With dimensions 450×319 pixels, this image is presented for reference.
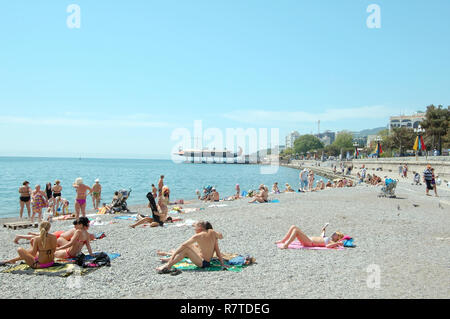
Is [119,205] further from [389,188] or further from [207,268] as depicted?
[389,188]

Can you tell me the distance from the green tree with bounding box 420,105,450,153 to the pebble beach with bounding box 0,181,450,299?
44662 millimetres

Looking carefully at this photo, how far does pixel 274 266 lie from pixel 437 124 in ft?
173

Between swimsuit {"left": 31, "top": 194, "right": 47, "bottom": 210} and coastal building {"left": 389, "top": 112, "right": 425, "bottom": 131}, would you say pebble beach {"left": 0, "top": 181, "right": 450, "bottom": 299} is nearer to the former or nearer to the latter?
swimsuit {"left": 31, "top": 194, "right": 47, "bottom": 210}

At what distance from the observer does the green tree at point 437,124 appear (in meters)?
48.4

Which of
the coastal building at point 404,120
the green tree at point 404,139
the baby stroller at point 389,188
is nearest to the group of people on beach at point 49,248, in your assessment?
the baby stroller at point 389,188

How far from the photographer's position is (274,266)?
5.90 metres

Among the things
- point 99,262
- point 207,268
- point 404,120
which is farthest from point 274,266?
point 404,120

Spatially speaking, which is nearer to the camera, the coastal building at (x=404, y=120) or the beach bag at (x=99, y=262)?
the beach bag at (x=99, y=262)

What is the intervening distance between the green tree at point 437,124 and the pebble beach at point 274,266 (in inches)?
1758

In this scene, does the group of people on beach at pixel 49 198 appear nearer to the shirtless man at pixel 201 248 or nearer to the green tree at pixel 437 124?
the shirtless man at pixel 201 248
